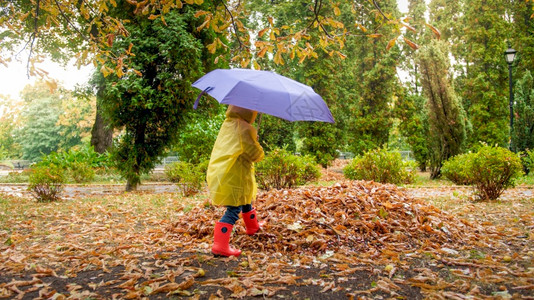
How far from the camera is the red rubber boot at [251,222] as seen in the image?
418 centimetres

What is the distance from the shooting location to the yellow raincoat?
3.62m

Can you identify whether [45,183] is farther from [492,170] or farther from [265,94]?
[492,170]

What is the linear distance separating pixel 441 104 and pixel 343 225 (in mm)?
11246

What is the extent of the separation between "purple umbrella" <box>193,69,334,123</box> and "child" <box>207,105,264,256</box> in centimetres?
36

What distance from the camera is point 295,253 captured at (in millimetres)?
3979

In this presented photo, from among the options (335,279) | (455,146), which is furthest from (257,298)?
(455,146)

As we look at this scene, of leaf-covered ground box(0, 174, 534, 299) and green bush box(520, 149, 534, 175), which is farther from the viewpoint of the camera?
green bush box(520, 149, 534, 175)

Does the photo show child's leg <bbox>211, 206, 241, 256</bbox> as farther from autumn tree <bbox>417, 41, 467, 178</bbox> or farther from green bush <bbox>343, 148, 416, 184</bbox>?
autumn tree <bbox>417, 41, 467, 178</bbox>

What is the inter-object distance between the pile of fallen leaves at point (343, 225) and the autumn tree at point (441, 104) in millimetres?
9765

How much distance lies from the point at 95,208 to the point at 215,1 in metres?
8.23

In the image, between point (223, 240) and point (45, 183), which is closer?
point (223, 240)

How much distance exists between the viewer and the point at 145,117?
10.2 m

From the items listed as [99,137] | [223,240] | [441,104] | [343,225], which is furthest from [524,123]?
[99,137]

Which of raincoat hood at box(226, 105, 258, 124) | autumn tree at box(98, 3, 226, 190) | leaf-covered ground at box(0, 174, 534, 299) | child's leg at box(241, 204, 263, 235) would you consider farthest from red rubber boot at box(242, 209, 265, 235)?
autumn tree at box(98, 3, 226, 190)
